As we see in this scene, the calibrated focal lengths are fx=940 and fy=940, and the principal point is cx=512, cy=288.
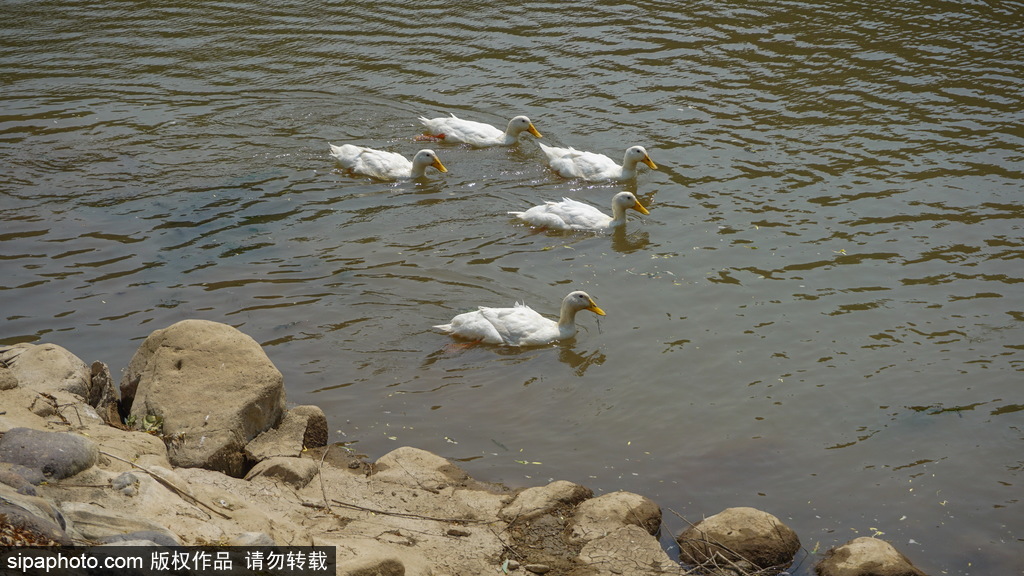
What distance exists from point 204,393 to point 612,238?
18.8 feet

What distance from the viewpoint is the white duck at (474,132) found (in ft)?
45.0

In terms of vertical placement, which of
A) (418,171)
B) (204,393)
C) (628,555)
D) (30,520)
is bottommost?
(628,555)

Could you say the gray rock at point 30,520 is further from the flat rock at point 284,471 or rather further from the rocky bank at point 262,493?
the flat rock at point 284,471

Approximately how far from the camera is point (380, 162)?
1281 cm

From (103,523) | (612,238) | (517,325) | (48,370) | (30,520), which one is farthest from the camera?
(612,238)

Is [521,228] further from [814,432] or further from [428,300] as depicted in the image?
[814,432]

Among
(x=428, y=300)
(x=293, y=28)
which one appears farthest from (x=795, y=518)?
(x=293, y=28)

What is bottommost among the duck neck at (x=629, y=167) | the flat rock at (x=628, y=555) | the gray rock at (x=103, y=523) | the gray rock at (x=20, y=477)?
the flat rock at (x=628, y=555)

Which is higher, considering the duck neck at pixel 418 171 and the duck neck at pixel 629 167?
the duck neck at pixel 629 167

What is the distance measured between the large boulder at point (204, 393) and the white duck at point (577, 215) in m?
4.72

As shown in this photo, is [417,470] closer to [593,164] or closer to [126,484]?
[126,484]

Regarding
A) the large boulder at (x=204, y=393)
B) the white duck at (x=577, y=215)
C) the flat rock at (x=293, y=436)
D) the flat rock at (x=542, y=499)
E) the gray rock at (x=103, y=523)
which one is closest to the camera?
the gray rock at (x=103, y=523)

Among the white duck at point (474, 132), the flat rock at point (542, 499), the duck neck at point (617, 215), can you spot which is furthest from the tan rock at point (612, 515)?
the white duck at point (474, 132)

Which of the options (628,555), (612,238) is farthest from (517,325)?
(628,555)
